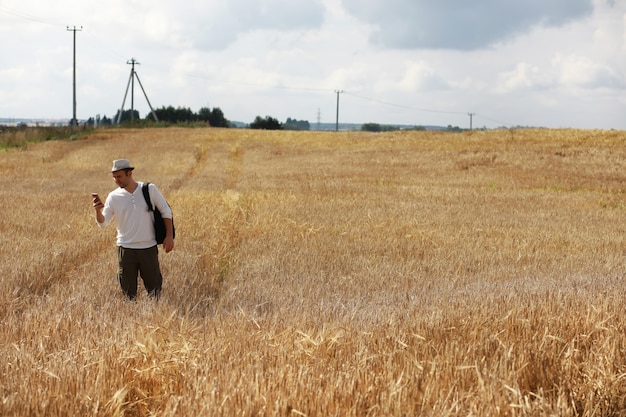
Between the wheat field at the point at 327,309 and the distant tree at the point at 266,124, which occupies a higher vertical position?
the distant tree at the point at 266,124

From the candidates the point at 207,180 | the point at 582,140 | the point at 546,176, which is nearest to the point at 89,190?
the point at 207,180

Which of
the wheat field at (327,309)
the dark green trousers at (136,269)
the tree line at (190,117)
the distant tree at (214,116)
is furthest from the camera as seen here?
the distant tree at (214,116)

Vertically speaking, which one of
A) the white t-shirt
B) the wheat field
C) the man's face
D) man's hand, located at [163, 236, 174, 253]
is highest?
the man's face

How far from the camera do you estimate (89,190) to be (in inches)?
923

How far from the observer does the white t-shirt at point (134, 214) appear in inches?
300

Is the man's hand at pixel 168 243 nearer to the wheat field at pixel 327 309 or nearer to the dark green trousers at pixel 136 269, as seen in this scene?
the dark green trousers at pixel 136 269

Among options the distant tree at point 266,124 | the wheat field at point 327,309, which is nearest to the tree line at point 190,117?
the distant tree at point 266,124

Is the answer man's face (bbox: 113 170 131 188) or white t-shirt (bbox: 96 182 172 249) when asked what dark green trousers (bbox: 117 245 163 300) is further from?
man's face (bbox: 113 170 131 188)

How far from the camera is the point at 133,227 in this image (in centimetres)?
766

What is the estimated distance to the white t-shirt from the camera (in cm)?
762

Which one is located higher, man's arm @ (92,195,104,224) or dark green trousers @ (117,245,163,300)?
man's arm @ (92,195,104,224)

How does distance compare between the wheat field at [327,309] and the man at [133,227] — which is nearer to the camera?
the wheat field at [327,309]

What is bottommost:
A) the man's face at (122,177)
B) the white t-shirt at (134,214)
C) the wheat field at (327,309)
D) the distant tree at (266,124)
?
the wheat field at (327,309)

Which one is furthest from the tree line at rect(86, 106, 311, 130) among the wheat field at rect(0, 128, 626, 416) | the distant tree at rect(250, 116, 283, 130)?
the wheat field at rect(0, 128, 626, 416)
